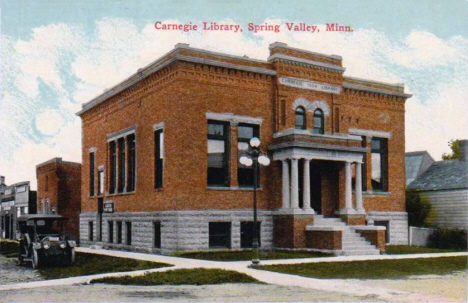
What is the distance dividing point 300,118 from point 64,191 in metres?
22.4

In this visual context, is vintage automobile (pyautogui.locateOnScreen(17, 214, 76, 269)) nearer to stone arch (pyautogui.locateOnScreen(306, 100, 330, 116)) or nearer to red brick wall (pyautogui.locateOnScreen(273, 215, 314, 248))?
red brick wall (pyautogui.locateOnScreen(273, 215, 314, 248))

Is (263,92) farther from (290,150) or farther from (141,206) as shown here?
(141,206)

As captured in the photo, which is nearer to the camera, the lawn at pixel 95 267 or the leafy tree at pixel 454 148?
the lawn at pixel 95 267

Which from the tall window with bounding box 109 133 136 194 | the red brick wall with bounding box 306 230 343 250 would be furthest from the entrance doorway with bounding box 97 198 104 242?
the red brick wall with bounding box 306 230 343 250

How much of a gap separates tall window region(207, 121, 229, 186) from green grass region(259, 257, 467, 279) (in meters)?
8.47

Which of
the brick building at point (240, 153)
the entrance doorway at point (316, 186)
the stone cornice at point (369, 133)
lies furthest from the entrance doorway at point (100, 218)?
the stone cornice at point (369, 133)

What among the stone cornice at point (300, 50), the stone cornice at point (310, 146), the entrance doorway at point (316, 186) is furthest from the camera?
the entrance doorway at point (316, 186)

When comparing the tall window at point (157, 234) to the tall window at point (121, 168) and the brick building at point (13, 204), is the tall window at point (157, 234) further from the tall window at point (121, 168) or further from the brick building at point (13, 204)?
the brick building at point (13, 204)

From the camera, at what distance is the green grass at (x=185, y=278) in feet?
54.2

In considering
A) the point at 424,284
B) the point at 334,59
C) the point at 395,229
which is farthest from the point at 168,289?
the point at 395,229

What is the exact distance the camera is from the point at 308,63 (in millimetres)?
30609

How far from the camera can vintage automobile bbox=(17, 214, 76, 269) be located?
23.4 metres

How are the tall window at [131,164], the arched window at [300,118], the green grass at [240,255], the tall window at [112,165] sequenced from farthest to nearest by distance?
the tall window at [112,165], the tall window at [131,164], the arched window at [300,118], the green grass at [240,255]

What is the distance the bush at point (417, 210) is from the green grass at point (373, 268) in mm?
12980
